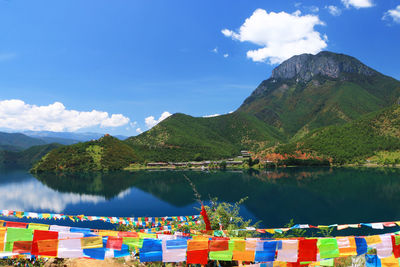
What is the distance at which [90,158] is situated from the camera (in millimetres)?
124062

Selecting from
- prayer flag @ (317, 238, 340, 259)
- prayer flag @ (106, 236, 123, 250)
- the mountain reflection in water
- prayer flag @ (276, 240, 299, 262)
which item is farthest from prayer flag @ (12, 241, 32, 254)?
the mountain reflection in water

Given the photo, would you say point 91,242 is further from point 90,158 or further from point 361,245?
point 90,158

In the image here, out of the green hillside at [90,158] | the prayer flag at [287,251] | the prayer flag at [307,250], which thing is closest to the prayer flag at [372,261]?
the prayer flag at [307,250]

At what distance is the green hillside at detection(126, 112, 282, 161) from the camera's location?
139250mm

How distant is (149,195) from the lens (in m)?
62.3

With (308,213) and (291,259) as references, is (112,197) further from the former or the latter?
(291,259)

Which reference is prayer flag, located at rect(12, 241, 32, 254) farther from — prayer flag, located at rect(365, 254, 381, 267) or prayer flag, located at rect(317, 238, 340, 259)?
prayer flag, located at rect(365, 254, 381, 267)

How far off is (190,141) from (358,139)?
9579 centimetres

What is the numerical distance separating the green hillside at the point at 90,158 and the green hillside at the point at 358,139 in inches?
3399

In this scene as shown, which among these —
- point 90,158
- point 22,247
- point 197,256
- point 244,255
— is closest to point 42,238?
point 22,247

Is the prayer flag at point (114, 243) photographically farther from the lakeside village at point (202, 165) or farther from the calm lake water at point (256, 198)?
the lakeside village at point (202, 165)

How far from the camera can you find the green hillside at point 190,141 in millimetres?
139250

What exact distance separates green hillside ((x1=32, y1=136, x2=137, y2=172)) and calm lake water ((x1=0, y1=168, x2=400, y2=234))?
42.2 metres

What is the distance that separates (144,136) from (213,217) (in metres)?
158
